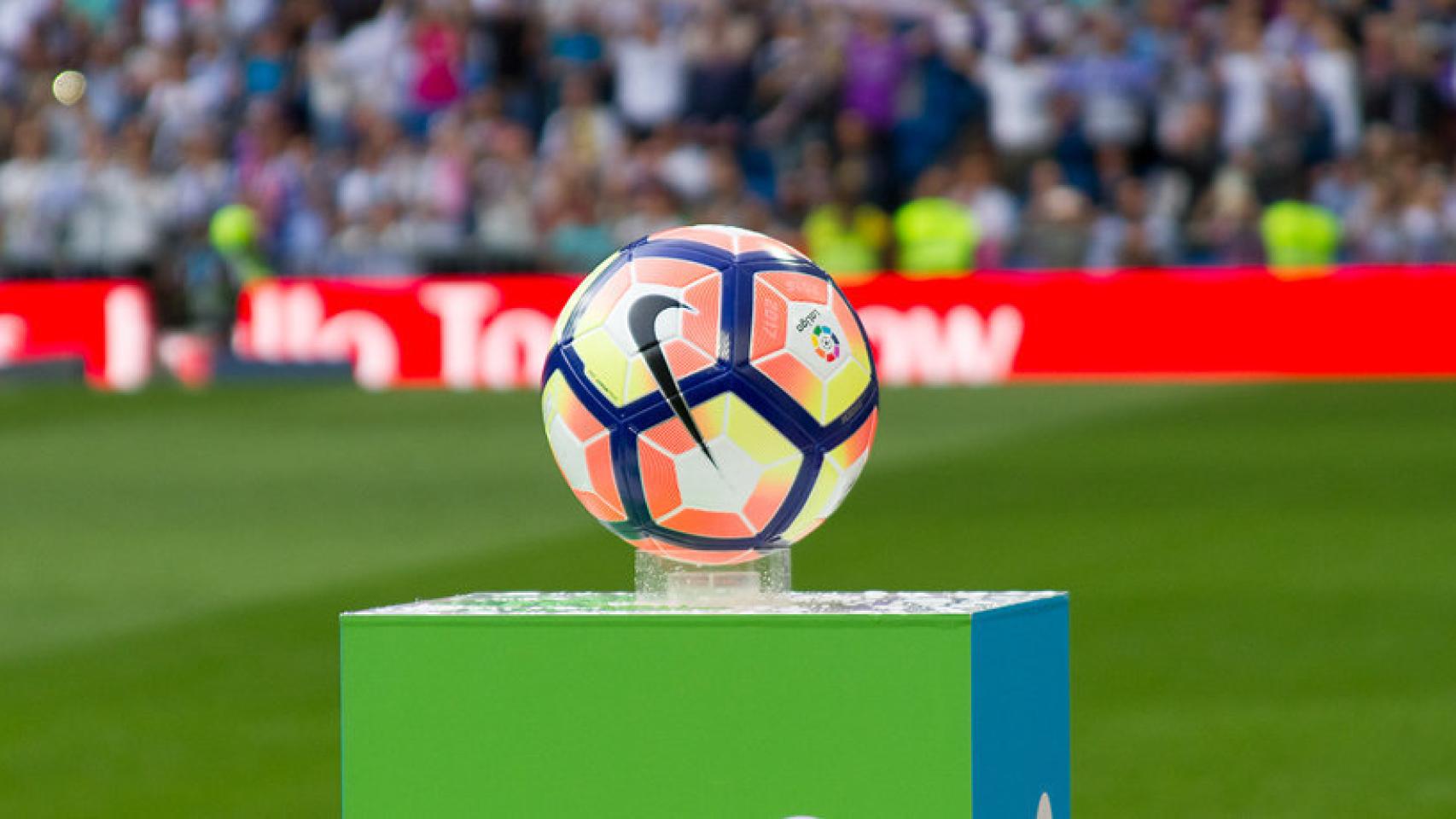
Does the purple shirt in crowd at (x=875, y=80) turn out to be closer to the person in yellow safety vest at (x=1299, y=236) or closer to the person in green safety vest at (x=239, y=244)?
the person in yellow safety vest at (x=1299, y=236)

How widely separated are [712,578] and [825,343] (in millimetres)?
458

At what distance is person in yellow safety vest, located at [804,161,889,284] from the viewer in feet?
74.6

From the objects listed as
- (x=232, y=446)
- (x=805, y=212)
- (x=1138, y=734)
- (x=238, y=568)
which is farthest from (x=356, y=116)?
(x=1138, y=734)

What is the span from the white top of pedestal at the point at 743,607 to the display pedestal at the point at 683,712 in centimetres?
1

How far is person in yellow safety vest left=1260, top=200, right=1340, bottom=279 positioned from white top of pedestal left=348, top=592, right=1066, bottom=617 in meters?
16.6

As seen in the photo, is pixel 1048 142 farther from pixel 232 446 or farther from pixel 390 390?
pixel 232 446

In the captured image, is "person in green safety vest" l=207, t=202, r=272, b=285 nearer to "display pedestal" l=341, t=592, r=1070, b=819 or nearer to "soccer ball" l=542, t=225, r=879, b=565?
"soccer ball" l=542, t=225, r=879, b=565

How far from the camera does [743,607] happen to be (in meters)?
4.33

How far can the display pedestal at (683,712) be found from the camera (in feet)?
13.5

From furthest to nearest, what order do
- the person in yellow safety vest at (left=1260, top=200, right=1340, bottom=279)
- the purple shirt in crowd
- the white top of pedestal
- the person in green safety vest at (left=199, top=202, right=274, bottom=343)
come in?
the purple shirt in crowd → the person in green safety vest at (left=199, top=202, right=274, bottom=343) → the person in yellow safety vest at (left=1260, top=200, right=1340, bottom=279) → the white top of pedestal

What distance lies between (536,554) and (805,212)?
40.0 ft

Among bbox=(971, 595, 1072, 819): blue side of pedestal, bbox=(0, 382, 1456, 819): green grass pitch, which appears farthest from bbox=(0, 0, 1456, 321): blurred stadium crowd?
bbox=(971, 595, 1072, 819): blue side of pedestal

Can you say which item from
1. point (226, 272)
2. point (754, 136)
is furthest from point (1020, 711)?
point (754, 136)

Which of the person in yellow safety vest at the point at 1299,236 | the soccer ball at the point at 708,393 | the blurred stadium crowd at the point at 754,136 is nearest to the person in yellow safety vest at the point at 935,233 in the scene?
the blurred stadium crowd at the point at 754,136
